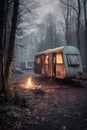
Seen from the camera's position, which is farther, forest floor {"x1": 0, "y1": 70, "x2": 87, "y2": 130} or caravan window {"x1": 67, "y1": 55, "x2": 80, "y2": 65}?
caravan window {"x1": 67, "y1": 55, "x2": 80, "y2": 65}

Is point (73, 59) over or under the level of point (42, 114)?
over

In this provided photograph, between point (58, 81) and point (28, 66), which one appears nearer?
point (58, 81)

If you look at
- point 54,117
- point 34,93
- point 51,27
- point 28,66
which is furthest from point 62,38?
point 54,117

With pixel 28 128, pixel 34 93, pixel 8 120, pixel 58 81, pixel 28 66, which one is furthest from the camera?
pixel 28 66

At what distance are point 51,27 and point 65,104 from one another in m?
55.1

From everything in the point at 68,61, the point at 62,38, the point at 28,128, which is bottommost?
the point at 28,128

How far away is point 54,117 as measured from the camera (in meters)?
8.28

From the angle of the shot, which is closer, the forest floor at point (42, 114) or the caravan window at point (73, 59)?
the forest floor at point (42, 114)

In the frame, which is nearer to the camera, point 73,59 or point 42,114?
point 42,114

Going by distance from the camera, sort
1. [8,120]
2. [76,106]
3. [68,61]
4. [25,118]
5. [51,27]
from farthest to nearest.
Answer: [51,27] → [68,61] → [76,106] → [25,118] → [8,120]

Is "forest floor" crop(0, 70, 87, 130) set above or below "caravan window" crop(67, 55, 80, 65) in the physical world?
below

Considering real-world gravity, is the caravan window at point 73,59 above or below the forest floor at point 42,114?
above

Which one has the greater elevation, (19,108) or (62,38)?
(62,38)

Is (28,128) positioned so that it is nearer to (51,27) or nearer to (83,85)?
(83,85)
